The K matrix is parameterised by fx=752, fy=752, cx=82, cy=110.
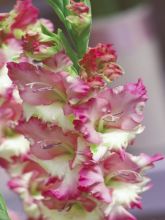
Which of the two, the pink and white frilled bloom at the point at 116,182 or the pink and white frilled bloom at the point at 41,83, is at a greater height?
the pink and white frilled bloom at the point at 41,83

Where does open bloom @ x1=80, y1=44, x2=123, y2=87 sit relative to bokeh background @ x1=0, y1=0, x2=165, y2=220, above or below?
above

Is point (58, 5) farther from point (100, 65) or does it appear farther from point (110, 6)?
point (110, 6)

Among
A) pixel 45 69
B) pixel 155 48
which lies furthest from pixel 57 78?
pixel 155 48

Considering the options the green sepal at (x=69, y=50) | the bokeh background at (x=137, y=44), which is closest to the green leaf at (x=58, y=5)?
the green sepal at (x=69, y=50)

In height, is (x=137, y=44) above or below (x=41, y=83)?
below

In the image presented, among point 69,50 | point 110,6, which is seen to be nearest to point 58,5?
point 69,50

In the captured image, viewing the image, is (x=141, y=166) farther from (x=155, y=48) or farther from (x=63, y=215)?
(x=155, y=48)

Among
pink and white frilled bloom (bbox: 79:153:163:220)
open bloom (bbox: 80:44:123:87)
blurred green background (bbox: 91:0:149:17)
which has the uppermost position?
open bloom (bbox: 80:44:123:87)

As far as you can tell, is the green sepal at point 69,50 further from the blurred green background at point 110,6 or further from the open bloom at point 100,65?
the blurred green background at point 110,6

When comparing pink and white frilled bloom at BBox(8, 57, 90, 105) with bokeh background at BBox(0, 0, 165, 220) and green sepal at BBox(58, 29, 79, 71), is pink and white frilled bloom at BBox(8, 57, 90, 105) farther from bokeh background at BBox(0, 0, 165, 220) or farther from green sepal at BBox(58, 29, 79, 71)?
bokeh background at BBox(0, 0, 165, 220)

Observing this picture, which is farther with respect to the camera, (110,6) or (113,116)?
(110,6)

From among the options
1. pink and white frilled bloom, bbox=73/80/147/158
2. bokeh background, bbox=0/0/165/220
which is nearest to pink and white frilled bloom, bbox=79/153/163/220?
pink and white frilled bloom, bbox=73/80/147/158
